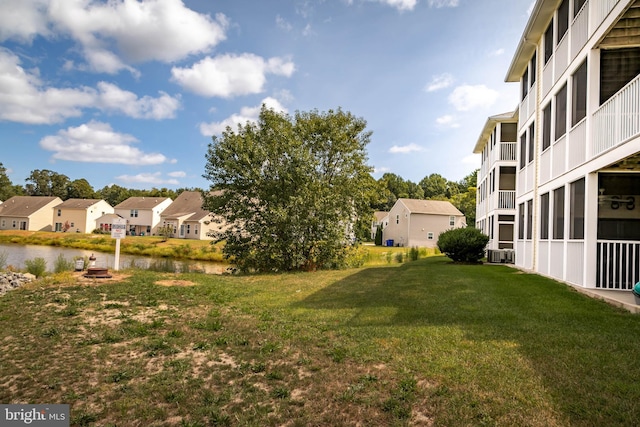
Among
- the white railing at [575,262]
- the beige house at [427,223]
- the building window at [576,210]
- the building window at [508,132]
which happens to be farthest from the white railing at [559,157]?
the beige house at [427,223]

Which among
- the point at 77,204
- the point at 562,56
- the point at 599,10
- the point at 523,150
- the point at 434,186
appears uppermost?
the point at 434,186

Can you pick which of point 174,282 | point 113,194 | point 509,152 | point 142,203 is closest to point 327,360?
point 174,282

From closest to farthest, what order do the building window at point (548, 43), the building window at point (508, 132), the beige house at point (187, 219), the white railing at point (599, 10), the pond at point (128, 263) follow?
the white railing at point (599, 10), the building window at point (548, 43), the pond at point (128, 263), the building window at point (508, 132), the beige house at point (187, 219)

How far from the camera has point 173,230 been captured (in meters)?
48.9

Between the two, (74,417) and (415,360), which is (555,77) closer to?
(415,360)

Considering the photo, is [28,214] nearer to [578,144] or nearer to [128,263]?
[128,263]

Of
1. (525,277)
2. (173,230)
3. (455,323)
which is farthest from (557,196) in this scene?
(173,230)

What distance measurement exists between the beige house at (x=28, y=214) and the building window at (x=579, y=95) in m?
66.2

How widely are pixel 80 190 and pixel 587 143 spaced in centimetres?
9142

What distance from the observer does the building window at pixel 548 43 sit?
1230 cm

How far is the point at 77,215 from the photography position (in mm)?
55062

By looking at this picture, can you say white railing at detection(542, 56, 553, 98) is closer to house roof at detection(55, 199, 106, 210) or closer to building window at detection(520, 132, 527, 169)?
building window at detection(520, 132, 527, 169)

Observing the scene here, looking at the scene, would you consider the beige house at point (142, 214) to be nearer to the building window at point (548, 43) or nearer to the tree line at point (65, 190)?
the tree line at point (65, 190)

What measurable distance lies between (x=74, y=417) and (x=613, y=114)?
10.2 metres
